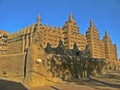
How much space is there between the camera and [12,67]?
20.5 metres

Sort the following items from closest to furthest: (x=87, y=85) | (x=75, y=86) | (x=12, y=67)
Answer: (x=75, y=86)
(x=87, y=85)
(x=12, y=67)

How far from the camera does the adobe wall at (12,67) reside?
780 inches

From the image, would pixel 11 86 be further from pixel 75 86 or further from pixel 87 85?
pixel 87 85

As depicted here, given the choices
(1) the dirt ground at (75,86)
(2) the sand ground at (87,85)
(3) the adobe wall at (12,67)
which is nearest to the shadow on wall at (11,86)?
(1) the dirt ground at (75,86)

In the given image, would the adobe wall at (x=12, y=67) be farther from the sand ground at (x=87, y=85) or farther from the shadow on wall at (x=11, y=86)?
the sand ground at (x=87, y=85)

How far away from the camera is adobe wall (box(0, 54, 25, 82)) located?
19.8m

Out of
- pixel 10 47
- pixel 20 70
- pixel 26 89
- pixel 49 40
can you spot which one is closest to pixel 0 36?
pixel 10 47

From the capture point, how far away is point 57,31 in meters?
49.7

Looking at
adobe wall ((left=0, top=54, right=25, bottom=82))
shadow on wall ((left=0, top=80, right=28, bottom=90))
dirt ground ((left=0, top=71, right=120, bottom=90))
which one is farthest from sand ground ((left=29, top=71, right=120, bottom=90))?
adobe wall ((left=0, top=54, right=25, bottom=82))

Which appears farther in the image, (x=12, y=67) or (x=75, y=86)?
(x=12, y=67)

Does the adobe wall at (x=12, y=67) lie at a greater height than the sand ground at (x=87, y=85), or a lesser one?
greater

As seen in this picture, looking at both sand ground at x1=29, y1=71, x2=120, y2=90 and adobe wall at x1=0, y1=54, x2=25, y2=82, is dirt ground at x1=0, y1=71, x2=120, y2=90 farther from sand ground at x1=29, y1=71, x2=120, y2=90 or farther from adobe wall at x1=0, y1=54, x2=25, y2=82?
adobe wall at x1=0, y1=54, x2=25, y2=82

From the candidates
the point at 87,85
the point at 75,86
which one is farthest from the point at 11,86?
the point at 87,85

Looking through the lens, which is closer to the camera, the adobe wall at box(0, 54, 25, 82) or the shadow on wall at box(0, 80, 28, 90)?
the shadow on wall at box(0, 80, 28, 90)
